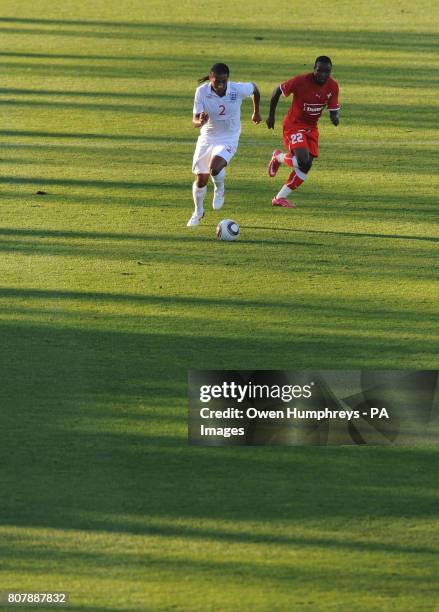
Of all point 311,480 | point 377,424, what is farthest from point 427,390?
point 311,480

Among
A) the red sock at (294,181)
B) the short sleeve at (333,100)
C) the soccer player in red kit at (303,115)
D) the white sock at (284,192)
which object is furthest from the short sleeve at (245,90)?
the white sock at (284,192)

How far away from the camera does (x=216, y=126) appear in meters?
14.8

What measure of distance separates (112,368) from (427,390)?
256 centimetres

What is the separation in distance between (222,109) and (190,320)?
11.4 ft

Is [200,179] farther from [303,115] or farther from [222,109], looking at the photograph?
[303,115]

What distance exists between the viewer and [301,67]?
71.4ft

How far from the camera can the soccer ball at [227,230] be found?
46.8 feet

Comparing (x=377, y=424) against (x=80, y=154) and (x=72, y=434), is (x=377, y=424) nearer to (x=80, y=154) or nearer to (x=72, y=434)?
(x=72, y=434)

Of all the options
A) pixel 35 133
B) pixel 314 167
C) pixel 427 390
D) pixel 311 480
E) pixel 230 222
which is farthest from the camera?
pixel 35 133

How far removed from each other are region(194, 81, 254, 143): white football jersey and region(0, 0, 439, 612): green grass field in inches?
37.3

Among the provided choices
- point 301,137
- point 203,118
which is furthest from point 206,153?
point 301,137

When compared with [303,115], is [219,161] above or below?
below

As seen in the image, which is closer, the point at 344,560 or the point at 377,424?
the point at 344,560

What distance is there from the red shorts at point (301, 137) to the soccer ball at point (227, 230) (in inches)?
61.5
